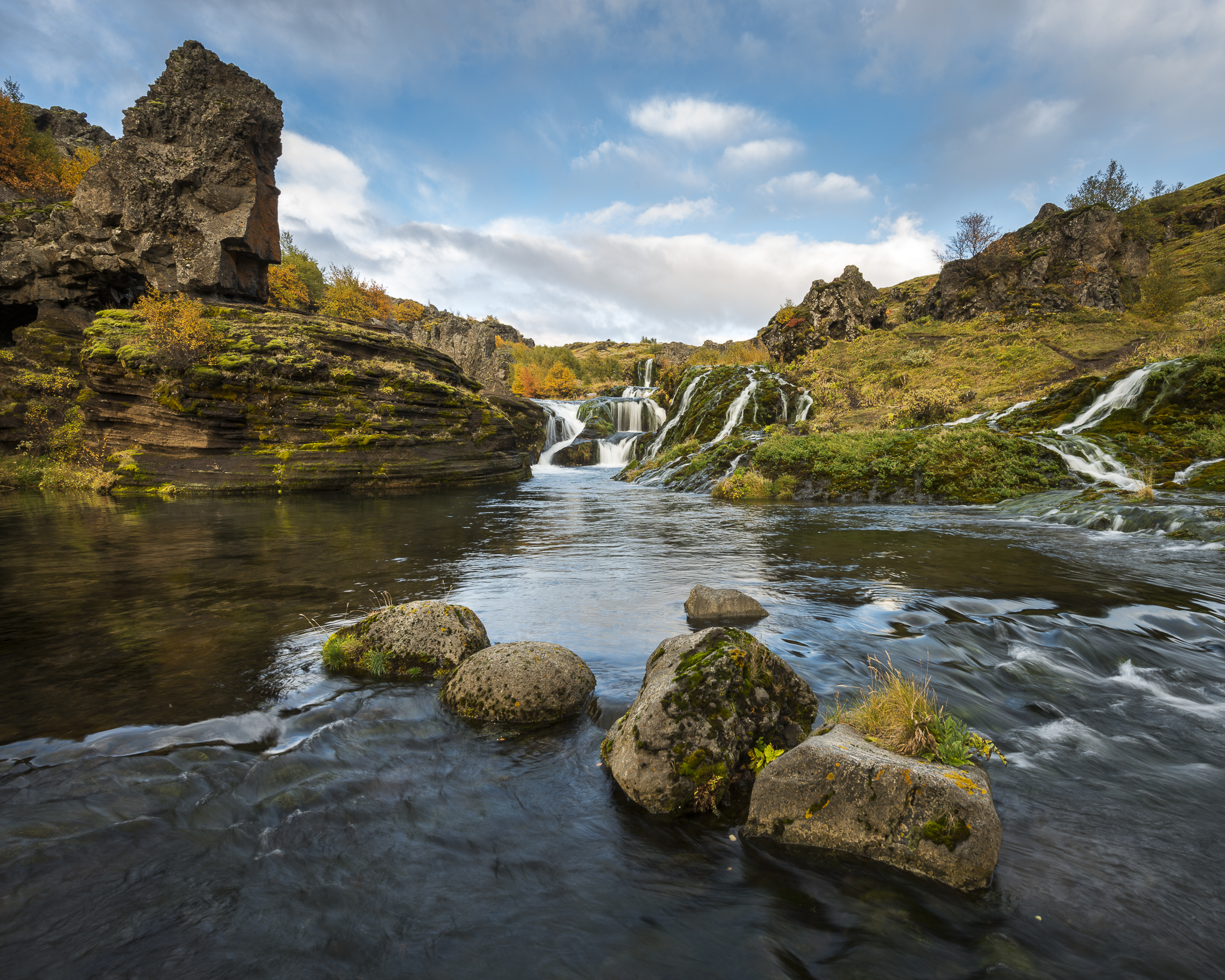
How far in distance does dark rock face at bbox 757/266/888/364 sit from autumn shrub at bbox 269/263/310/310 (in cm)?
4493

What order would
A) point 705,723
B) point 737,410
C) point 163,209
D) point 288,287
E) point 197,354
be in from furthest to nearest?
point 288,287 → point 737,410 → point 163,209 → point 197,354 → point 705,723

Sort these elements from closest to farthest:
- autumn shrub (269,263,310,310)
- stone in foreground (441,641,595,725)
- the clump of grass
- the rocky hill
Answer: the clump of grass, stone in foreground (441,641,595,725), the rocky hill, autumn shrub (269,263,310,310)

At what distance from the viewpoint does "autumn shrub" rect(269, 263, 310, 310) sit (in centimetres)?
5050

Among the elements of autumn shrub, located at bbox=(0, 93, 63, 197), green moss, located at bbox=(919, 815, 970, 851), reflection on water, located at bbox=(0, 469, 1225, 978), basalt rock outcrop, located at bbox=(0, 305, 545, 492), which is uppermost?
autumn shrub, located at bbox=(0, 93, 63, 197)

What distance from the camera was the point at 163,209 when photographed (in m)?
30.1

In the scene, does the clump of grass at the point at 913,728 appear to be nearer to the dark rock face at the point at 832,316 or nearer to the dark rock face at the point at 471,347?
the dark rock face at the point at 832,316

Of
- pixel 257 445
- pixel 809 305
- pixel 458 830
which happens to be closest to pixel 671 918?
pixel 458 830

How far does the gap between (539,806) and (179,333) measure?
2910cm

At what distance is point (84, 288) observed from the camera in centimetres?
3062

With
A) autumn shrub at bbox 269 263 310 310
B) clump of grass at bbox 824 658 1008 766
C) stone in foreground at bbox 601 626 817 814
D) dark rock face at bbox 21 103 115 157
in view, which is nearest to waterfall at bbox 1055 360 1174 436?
clump of grass at bbox 824 658 1008 766

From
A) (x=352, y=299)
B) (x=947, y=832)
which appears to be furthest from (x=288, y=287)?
(x=947, y=832)

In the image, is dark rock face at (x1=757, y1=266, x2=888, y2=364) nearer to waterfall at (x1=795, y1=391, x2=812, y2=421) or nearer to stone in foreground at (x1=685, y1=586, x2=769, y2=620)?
waterfall at (x1=795, y1=391, x2=812, y2=421)

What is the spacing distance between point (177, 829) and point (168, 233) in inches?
1536

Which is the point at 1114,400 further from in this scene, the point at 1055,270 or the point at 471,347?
the point at 471,347
